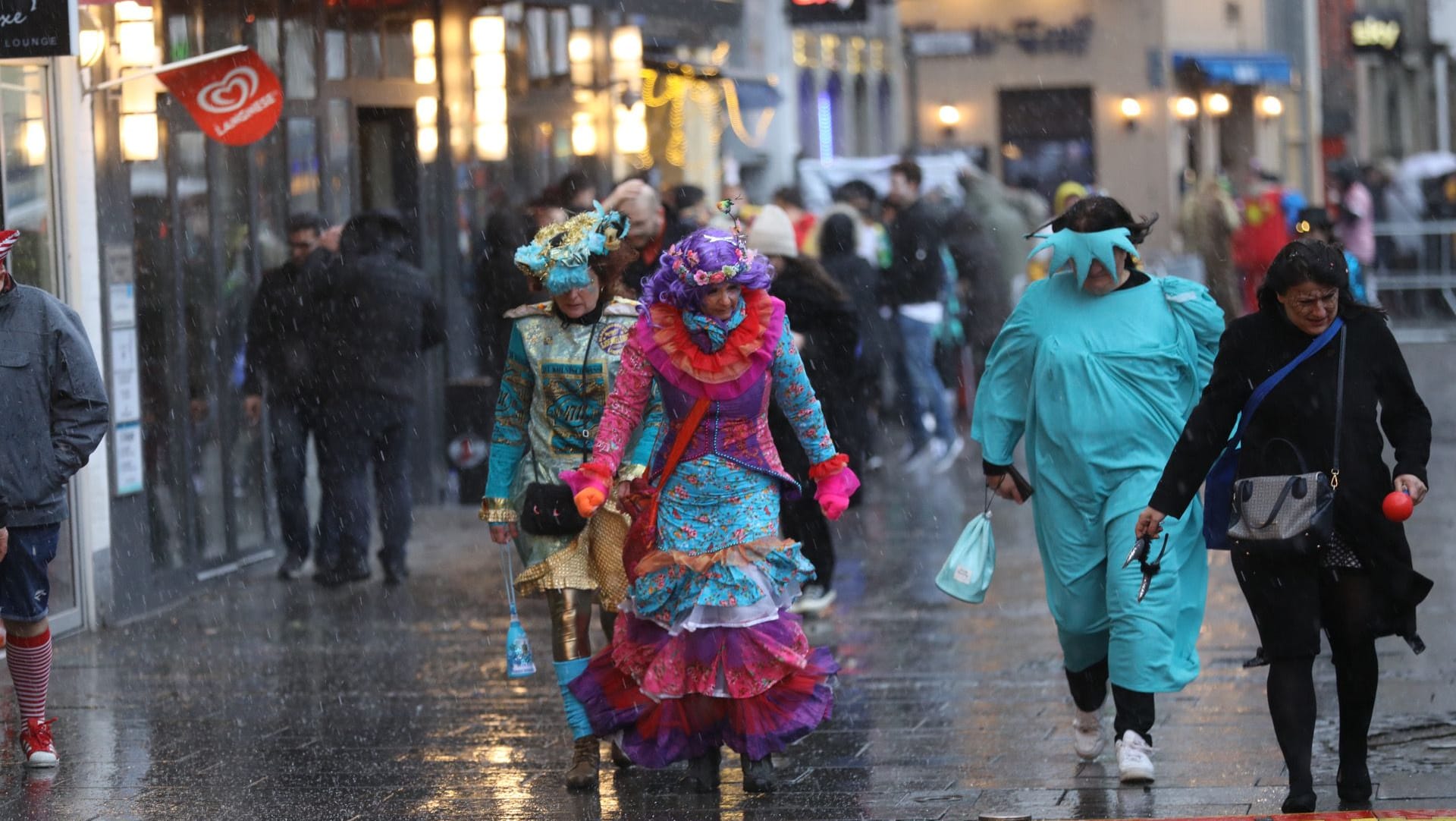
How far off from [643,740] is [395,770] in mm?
986

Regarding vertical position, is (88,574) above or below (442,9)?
below

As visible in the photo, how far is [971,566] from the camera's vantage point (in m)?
7.46

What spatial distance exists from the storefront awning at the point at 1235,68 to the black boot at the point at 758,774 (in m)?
34.2

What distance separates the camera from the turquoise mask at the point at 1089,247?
7242mm

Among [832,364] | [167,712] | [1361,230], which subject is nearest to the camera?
[167,712]

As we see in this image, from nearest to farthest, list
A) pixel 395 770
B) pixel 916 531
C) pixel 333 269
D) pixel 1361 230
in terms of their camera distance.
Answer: pixel 395 770, pixel 333 269, pixel 916 531, pixel 1361 230

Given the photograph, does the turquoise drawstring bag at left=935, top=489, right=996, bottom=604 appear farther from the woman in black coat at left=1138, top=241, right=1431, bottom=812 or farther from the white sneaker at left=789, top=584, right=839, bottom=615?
the white sneaker at left=789, top=584, right=839, bottom=615

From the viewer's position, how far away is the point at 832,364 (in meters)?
10.4

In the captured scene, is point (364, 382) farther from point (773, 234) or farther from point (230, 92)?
point (773, 234)

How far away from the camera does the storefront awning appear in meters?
39.9

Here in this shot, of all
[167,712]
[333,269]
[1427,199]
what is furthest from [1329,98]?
[167,712]

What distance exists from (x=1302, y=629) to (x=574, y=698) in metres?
2.24

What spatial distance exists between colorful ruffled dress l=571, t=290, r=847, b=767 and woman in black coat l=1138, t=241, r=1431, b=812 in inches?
46.3

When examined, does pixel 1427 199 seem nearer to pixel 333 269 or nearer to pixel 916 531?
pixel 916 531
